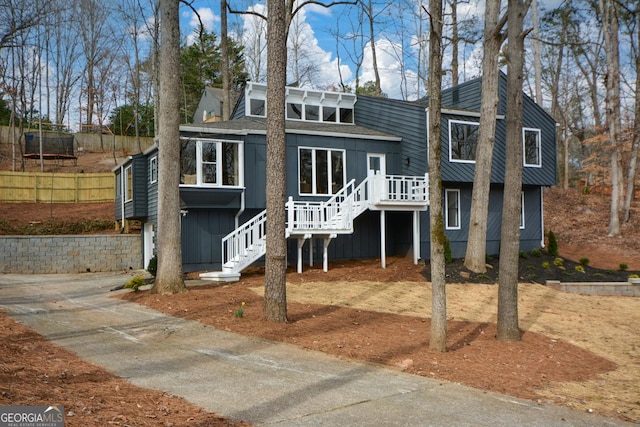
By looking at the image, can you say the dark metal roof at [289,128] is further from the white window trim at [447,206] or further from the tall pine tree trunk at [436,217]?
the tall pine tree trunk at [436,217]

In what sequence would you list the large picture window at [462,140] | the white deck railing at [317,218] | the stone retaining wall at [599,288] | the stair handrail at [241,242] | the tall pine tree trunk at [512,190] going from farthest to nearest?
1. the large picture window at [462,140]
2. the stone retaining wall at [599,288]
3. the white deck railing at [317,218]
4. the stair handrail at [241,242]
5. the tall pine tree trunk at [512,190]

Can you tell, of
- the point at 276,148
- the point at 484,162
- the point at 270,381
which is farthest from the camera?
the point at 484,162

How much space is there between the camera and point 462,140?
68.0 ft

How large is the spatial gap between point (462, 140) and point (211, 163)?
9.48m

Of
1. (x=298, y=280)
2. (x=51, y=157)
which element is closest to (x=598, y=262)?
(x=298, y=280)

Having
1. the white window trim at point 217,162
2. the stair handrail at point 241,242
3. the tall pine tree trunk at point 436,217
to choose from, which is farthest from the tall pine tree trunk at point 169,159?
the tall pine tree trunk at point 436,217

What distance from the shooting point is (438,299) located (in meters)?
8.53

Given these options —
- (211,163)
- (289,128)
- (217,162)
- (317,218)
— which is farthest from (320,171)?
(211,163)

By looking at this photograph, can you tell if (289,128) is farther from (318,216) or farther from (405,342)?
(405,342)

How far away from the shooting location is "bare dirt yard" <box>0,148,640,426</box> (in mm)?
5254

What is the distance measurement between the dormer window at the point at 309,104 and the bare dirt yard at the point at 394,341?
24.3 feet

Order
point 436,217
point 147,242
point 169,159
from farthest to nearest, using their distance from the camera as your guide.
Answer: point 147,242, point 169,159, point 436,217

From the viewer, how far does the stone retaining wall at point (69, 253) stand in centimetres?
1919

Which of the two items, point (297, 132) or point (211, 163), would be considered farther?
point (297, 132)
